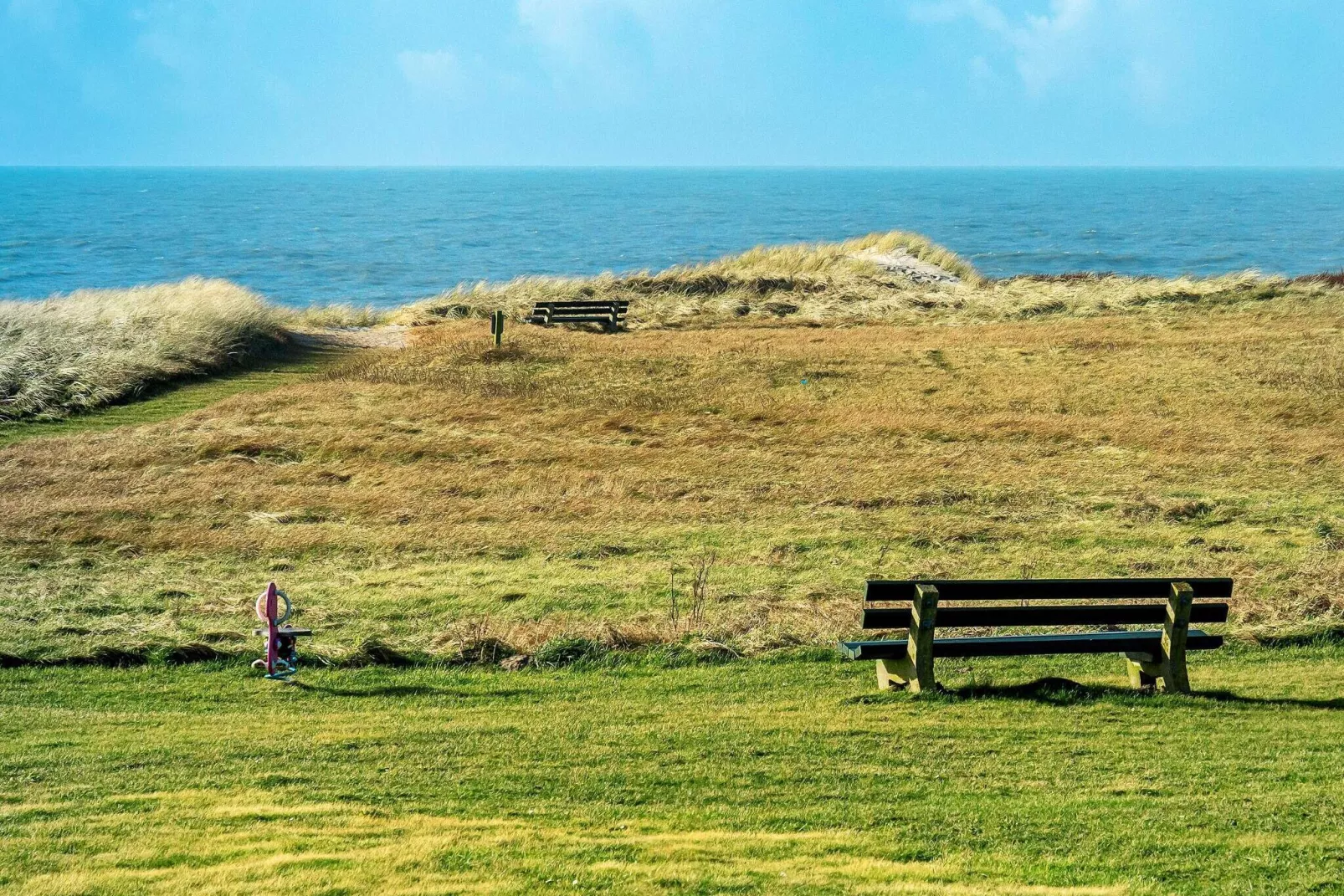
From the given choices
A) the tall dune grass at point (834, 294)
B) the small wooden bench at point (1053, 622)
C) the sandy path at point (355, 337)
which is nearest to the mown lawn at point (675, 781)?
the small wooden bench at point (1053, 622)

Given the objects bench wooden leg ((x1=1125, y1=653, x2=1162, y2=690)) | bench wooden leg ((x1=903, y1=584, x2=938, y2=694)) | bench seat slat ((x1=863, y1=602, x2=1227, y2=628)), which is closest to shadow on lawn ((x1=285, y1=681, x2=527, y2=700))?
bench seat slat ((x1=863, y1=602, x2=1227, y2=628))

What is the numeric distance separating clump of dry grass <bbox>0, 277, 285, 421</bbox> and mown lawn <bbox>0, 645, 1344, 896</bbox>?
1502cm

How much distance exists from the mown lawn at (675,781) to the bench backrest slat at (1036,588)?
71 centimetres

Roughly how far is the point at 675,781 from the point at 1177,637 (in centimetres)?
407

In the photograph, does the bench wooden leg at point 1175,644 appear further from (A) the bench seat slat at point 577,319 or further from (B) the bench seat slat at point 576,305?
(B) the bench seat slat at point 576,305

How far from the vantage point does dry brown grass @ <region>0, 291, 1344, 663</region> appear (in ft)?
39.3

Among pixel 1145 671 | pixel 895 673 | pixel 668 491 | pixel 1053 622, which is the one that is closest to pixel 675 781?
pixel 895 673

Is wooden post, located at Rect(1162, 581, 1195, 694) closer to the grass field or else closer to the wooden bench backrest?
the wooden bench backrest

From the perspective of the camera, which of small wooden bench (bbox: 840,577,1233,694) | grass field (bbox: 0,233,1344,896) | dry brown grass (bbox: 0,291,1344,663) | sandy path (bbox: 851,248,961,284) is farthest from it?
sandy path (bbox: 851,248,961,284)

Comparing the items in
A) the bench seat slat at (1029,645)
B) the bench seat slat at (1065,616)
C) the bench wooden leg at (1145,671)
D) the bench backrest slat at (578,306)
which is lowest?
the bench wooden leg at (1145,671)

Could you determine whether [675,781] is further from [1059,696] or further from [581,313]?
[581,313]

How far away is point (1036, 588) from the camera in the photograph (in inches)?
334

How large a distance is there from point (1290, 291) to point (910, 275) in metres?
12.5

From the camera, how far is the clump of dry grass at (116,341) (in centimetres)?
2305
